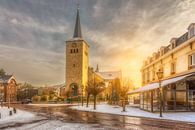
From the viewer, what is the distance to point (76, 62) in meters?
99.2

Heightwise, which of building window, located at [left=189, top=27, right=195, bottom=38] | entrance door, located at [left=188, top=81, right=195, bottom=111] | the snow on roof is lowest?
entrance door, located at [left=188, top=81, right=195, bottom=111]

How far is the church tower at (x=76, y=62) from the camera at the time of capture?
9719 centimetres

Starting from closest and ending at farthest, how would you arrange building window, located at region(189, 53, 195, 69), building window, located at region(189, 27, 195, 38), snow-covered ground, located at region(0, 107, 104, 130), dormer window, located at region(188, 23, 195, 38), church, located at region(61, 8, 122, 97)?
snow-covered ground, located at region(0, 107, 104, 130) → building window, located at region(189, 27, 195, 38) → dormer window, located at region(188, 23, 195, 38) → building window, located at region(189, 53, 195, 69) → church, located at region(61, 8, 122, 97)

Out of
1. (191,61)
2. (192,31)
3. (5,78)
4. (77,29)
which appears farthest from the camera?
(77,29)

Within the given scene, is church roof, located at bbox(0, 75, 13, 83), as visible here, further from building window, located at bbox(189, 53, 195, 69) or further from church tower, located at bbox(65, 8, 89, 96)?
building window, located at bbox(189, 53, 195, 69)

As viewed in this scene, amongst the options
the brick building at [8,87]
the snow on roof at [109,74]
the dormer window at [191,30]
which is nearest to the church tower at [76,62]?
the brick building at [8,87]

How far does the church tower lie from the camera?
97188mm

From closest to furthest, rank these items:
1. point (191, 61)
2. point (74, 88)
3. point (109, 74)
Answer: point (191, 61)
point (74, 88)
point (109, 74)

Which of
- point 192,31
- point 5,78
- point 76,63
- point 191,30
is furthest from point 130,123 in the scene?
point 5,78

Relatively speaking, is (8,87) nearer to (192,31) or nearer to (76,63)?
(76,63)

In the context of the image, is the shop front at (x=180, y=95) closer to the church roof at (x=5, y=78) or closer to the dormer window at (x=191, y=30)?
the dormer window at (x=191, y=30)

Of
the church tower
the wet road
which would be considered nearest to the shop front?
the wet road

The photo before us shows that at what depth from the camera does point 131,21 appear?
3244 centimetres

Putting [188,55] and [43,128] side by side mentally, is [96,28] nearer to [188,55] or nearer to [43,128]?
[188,55]
